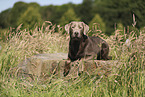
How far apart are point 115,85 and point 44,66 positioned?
1.97 m

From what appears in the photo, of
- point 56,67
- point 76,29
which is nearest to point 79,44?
point 76,29

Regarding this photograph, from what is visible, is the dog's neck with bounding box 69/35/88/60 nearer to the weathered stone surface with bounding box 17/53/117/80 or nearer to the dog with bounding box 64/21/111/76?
the dog with bounding box 64/21/111/76

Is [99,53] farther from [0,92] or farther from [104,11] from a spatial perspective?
[104,11]

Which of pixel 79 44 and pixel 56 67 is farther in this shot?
pixel 79 44

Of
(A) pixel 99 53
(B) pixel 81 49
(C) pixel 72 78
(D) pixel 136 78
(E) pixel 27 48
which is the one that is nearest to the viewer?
(D) pixel 136 78

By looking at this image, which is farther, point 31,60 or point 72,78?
point 31,60

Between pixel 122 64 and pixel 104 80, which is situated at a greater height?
pixel 122 64

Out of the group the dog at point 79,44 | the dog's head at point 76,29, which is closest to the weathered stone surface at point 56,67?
the dog at point 79,44

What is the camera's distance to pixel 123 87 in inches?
122

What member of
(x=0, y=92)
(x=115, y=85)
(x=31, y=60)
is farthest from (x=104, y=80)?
(x=31, y=60)

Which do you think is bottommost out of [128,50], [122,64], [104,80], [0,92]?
[0,92]

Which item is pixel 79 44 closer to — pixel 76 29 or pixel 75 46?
pixel 75 46

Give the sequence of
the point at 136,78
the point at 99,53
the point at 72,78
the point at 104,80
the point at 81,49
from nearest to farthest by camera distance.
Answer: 1. the point at 136,78
2. the point at 104,80
3. the point at 72,78
4. the point at 81,49
5. the point at 99,53

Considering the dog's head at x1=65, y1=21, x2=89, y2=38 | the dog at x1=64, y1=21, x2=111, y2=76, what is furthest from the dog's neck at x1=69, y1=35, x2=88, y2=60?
the dog's head at x1=65, y1=21, x2=89, y2=38
